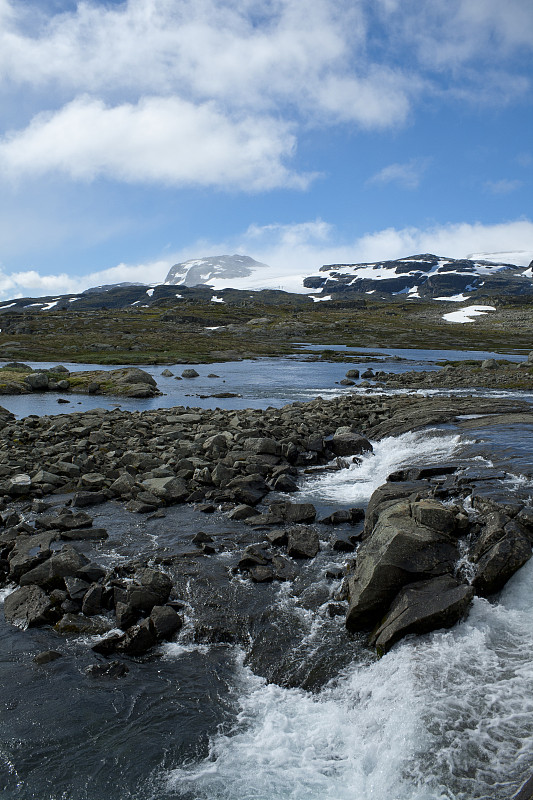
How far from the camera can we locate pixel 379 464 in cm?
2548

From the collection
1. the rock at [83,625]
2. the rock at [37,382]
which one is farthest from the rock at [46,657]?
the rock at [37,382]

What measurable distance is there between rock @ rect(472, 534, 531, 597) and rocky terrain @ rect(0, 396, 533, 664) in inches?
1.1

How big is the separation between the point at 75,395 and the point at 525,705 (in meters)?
53.8

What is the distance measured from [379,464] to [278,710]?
16.8 meters

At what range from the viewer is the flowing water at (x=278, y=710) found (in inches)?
328

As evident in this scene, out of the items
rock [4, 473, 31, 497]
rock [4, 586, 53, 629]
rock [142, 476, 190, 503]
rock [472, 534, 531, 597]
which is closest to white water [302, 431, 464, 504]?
rock [142, 476, 190, 503]

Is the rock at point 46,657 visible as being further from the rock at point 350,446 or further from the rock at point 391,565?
the rock at point 350,446

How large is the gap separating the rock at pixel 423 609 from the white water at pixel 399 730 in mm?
253

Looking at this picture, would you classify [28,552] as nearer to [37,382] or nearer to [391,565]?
[391,565]

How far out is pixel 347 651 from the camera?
11281mm

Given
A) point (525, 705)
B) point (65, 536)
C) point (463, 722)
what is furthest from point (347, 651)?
point (65, 536)

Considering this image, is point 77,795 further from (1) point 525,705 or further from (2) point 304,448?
(2) point 304,448

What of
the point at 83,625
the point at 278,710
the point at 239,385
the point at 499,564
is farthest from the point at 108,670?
the point at 239,385

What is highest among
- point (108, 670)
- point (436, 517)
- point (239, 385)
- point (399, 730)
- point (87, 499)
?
point (239, 385)
